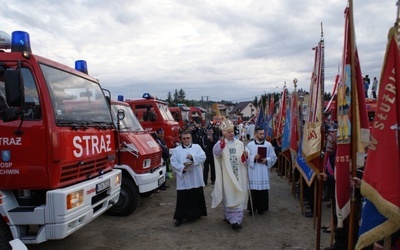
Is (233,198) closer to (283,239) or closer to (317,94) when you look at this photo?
(283,239)

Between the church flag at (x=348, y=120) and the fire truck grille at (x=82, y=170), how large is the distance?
3071 millimetres

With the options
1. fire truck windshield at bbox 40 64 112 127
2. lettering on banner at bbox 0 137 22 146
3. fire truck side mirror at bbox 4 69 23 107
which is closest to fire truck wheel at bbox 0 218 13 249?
lettering on banner at bbox 0 137 22 146

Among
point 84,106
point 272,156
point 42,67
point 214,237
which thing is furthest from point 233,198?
point 42,67

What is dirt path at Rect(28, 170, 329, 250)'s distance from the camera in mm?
5156

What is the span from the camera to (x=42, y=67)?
402 cm

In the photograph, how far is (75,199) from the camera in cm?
397

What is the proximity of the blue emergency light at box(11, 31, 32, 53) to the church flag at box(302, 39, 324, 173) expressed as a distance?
4096 mm

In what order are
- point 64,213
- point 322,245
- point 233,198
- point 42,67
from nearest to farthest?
point 64,213 → point 42,67 → point 322,245 → point 233,198

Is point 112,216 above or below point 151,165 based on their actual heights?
below

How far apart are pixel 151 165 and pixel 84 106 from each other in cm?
248

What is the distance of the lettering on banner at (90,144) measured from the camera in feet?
13.7

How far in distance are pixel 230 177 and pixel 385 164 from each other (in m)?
3.75

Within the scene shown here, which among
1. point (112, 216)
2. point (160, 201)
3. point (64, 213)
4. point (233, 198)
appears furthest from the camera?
point (160, 201)

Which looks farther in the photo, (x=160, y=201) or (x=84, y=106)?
(x=160, y=201)
